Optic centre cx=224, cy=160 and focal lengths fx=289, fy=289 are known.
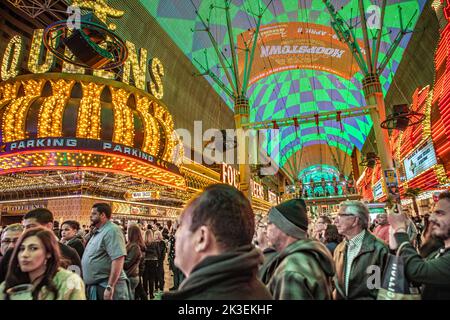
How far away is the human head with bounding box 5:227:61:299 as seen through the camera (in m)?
2.11

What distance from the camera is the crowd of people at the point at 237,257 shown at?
3.89 feet

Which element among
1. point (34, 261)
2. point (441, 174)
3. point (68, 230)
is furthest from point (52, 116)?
point (441, 174)

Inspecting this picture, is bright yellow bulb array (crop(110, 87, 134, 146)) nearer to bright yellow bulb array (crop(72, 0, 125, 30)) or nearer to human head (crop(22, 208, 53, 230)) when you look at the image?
bright yellow bulb array (crop(72, 0, 125, 30))

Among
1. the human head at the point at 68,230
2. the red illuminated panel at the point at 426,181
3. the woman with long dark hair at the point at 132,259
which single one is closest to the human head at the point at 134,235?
the woman with long dark hair at the point at 132,259

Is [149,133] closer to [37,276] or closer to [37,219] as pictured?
[37,219]

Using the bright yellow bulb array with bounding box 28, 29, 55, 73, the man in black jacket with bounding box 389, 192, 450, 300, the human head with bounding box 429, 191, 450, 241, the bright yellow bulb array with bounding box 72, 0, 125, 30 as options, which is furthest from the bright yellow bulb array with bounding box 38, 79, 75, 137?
the human head with bounding box 429, 191, 450, 241

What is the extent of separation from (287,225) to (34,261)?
1.89 m

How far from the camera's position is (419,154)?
12594 mm

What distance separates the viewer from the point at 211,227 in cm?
125

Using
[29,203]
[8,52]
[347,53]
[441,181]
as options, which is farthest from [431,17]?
[29,203]

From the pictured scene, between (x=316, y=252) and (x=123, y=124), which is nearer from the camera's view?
(x=316, y=252)

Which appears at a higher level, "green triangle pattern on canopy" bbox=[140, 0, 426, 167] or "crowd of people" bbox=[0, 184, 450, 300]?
"green triangle pattern on canopy" bbox=[140, 0, 426, 167]

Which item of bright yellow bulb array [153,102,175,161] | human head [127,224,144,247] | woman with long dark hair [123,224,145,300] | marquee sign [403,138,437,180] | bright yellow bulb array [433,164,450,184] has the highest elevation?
bright yellow bulb array [153,102,175,161]

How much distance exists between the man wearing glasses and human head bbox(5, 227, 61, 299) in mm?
2522
